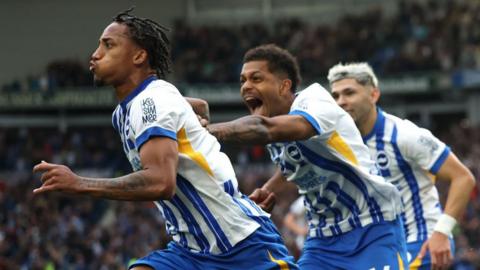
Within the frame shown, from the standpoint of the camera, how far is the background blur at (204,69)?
25062 mm

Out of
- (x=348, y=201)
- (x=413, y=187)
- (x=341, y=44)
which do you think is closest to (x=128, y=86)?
(x=348, y=201)

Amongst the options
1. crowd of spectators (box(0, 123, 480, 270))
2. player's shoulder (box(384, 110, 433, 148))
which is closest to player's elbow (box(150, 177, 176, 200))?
player's shoulder (box(384, 110, 433, 148))

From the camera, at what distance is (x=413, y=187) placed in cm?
780

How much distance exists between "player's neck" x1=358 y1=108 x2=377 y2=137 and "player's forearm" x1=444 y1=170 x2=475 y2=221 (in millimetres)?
792

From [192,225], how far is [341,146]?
4.54 feet

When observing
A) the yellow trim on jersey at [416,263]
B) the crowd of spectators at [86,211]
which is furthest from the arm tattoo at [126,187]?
the crowd of spectators at [86,211]

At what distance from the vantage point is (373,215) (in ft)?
21.1

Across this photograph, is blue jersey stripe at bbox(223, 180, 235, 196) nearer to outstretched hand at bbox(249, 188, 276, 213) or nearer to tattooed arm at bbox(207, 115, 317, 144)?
tattooed arm at bbox(207, 115, 317, 144)

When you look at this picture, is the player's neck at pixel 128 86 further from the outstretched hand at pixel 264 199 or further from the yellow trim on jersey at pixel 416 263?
the yellow trim on jersey at pixel 416 263

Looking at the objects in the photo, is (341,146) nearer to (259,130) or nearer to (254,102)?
→ (254,102)

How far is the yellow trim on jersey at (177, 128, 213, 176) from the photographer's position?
5.13 meters

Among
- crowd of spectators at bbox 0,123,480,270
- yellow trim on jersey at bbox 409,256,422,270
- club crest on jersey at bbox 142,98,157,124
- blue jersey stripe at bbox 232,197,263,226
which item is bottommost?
crowd of spectators at bbox 0,123,480,270

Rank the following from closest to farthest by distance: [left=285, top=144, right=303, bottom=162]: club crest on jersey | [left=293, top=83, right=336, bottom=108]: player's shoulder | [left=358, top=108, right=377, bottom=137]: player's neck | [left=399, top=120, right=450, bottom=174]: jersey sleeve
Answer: [left=293, top=83, right=336, bottom=108]: player's shoulder
[left=285, top=144, right=303, bottom=162]: club crest on jersey
[left=399, top=120, right=450, bottom=174]: jersey sleeve
[left=358, top=108, right=377, bottom=137]: player's neck

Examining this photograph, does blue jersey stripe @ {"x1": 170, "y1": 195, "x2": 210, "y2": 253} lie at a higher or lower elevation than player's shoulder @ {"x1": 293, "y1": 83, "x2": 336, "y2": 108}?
lower
